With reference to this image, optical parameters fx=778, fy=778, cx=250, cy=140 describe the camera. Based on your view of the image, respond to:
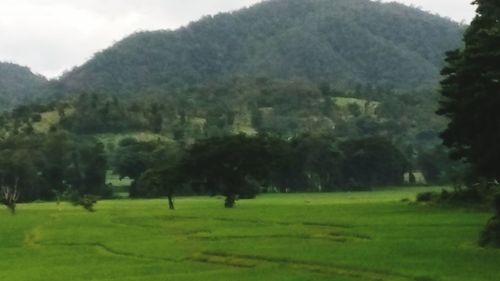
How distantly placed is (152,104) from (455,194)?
352 ft

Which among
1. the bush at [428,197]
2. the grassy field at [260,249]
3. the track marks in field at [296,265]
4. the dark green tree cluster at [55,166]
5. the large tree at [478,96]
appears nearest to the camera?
the track marks in field at [296,265]

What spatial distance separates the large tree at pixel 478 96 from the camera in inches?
1204

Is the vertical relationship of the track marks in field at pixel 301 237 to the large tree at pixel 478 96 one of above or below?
Answer: below

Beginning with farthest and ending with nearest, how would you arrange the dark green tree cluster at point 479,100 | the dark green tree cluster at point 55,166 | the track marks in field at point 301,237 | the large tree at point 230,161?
the dark green tree cluster at point 55,166 < the large tree at point 230,161 < the track marks in field at point 301,237 < the dark green tree cluster at point 479,100

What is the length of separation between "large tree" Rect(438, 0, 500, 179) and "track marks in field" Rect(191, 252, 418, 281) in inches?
450

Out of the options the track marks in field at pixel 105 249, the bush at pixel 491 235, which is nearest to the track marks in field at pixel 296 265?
the track marks in field at pixel 105 249

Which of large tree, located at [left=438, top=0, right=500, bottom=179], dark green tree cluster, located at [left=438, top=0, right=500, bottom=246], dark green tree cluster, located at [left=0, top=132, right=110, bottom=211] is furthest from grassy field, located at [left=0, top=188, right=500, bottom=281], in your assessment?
dark green tree cluster, located at [left=0, top=132, right=110, bottom=211]

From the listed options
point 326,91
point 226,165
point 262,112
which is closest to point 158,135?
point 262,112

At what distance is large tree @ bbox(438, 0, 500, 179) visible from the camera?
3059 cm

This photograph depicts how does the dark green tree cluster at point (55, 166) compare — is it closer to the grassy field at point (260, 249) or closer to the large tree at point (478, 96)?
the grassy field at point (260, 249)

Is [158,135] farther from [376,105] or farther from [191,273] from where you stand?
[191,273]

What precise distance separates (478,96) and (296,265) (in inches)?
461

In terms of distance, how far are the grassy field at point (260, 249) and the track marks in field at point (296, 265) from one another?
0.03 metres

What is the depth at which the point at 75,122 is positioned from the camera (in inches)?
5822
